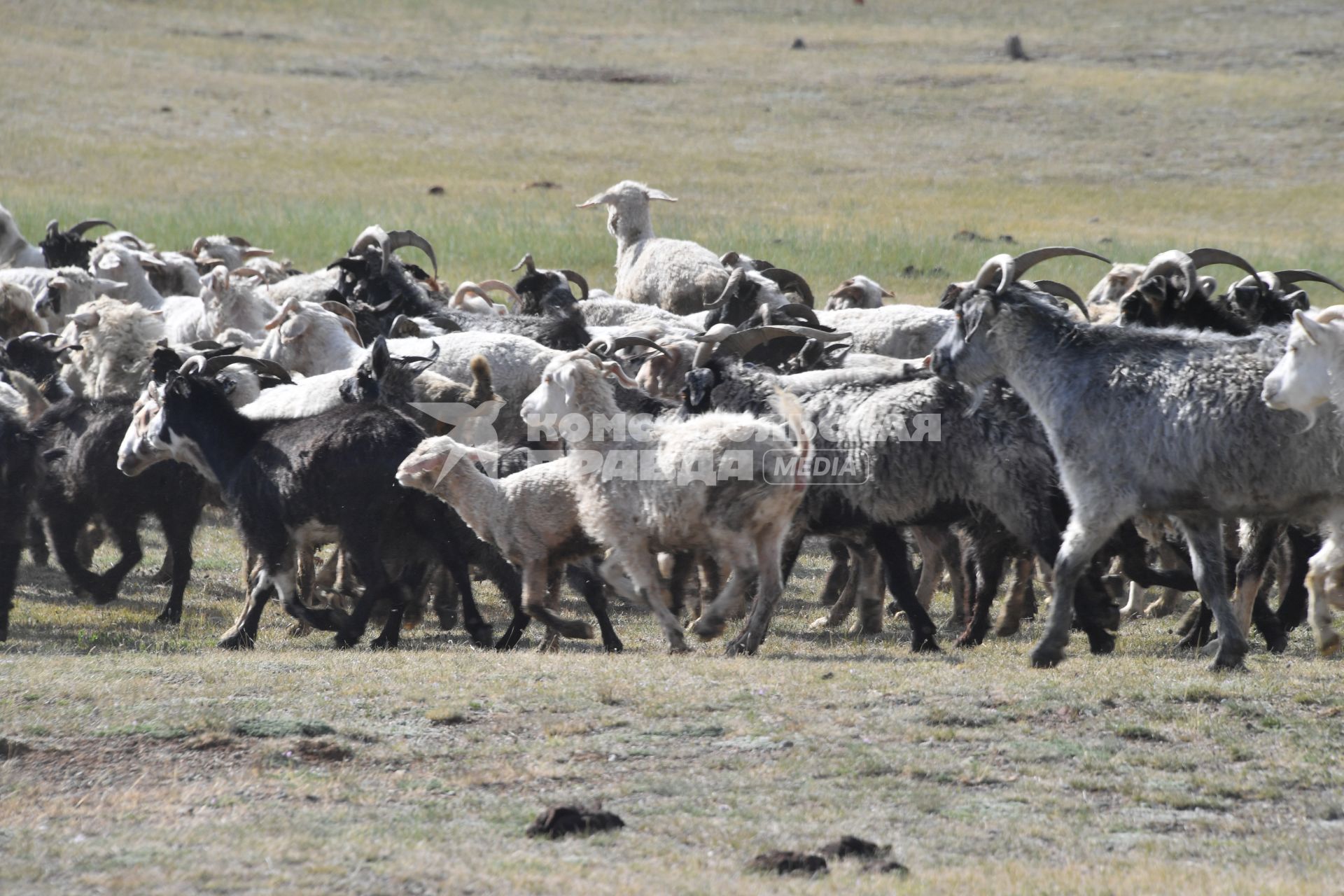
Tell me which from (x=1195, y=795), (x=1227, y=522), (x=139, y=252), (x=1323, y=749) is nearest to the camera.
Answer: (x=1195, y=795)

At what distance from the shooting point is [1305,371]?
7.33 m

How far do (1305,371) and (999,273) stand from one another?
189 centimetres

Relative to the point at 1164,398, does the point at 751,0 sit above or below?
above

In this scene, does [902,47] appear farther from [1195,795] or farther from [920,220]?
[1195,795]

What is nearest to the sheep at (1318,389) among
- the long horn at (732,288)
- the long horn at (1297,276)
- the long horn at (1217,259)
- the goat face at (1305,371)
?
the goat face at (1305,371)

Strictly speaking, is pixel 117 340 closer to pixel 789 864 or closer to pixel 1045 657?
pixel 1045 657

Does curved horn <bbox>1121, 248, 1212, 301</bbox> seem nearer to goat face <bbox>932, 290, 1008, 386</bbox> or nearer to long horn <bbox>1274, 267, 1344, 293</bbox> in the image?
goat face <bbox>932, 290, 1008, 386</bbox>

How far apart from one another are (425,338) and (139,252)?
22.2 ft

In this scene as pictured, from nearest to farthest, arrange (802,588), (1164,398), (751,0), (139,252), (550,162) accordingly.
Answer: (1164,398)
(802,588)
(139,252)
(550,162)
(751,0)

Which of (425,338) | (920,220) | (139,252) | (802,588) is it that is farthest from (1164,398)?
(920,220)

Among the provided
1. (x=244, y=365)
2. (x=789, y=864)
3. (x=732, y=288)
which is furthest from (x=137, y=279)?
(x=789, y=864)

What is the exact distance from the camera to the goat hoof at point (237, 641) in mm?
9414

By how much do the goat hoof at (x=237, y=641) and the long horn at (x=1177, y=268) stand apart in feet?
18.6

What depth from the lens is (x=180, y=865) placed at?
203 inches
